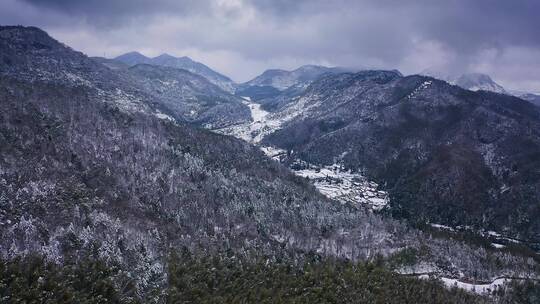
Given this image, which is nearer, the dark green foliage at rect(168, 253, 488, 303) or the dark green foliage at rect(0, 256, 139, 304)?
the dark green foliage at rect(0, 256, 139, 304)

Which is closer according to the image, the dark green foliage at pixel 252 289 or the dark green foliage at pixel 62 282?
the dark green foliage at pixel 62 282

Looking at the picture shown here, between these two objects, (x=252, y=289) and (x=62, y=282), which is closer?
(x=62, y=282)

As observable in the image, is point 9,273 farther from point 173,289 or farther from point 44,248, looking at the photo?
point 173,289

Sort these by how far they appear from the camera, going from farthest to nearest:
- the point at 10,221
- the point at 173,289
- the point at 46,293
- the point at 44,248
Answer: the point at 10,221 → the point at 44,248 → the point at 173,289 → the point at 46,293

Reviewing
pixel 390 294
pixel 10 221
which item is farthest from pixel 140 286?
pixel 390 294

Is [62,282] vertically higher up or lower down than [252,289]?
higher up

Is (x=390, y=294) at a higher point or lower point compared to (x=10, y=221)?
lower

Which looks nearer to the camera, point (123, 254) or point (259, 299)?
point (259, 299)

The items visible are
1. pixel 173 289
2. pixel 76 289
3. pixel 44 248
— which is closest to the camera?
pixel 76 289
